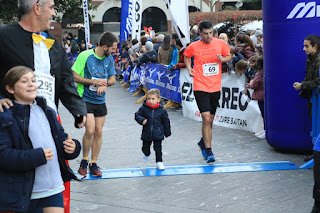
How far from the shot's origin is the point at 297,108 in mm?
7578

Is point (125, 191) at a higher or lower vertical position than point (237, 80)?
lower

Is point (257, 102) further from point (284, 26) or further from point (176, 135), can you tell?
point (284, 26)

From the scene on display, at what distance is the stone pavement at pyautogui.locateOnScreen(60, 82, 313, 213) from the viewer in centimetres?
546

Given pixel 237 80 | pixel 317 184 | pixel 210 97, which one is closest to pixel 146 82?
pixel 237 80

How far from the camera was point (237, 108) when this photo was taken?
408 inches

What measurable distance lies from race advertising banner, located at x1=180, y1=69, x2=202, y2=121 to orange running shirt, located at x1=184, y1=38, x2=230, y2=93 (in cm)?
382

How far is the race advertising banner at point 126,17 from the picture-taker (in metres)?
17.3

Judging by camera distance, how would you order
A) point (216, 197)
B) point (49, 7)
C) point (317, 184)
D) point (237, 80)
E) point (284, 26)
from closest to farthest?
point (49, 7)
point (317, 184)
point (216, 197)
point (284, 26)
point (237, 80)

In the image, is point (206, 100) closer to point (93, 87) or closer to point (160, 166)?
point (160, 166)

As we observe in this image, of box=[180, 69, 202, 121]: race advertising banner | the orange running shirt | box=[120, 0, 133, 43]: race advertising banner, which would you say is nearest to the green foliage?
box=[120, 0, 133, 43]: race advertising banner

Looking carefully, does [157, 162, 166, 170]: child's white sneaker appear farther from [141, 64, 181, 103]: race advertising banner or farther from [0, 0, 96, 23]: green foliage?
[0, 0, 96, 23]: green foliage

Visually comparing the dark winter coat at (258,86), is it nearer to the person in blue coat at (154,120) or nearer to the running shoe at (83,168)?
the person in blue coat at (154,120)

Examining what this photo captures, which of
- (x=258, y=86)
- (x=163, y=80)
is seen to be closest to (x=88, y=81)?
(x=258, y=86)

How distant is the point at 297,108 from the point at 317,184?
9.78 ft
